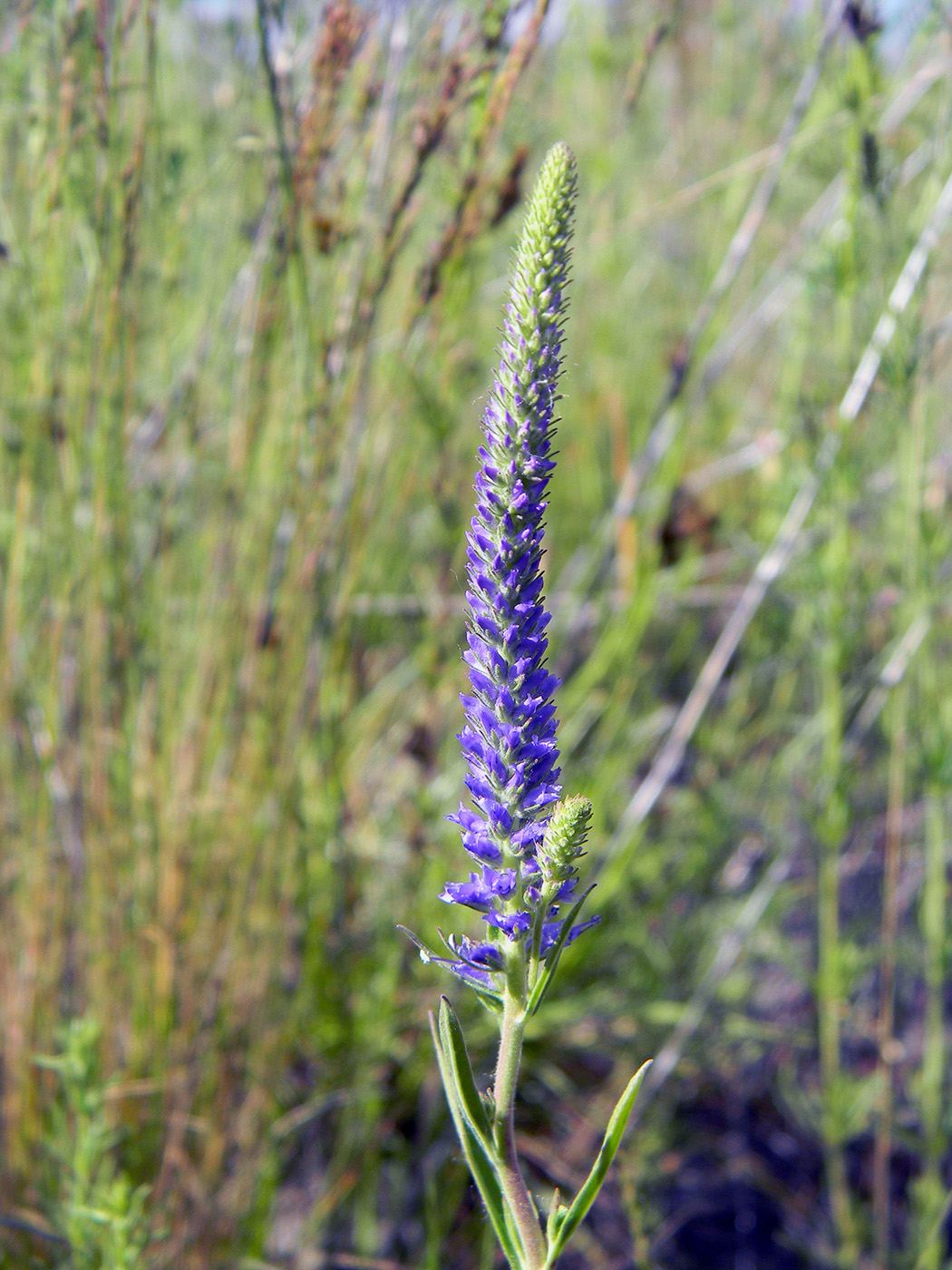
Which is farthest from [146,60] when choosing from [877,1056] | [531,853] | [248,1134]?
[877,1056]

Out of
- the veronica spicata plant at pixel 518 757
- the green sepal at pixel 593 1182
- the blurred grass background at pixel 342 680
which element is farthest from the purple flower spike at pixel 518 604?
the blurred grass background at pixel 342 680

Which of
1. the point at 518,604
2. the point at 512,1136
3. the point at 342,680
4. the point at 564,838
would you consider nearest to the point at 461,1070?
the point at 512,1136

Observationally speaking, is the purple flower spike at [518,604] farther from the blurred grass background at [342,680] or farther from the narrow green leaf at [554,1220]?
the blurred grass background at [342,680]

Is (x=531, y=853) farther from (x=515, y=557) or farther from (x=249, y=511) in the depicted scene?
(x=249, y=511)

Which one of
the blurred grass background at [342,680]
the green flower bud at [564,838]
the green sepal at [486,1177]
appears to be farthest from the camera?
the blurred grass background at [342,680]

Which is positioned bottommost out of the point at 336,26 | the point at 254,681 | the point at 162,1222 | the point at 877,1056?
the point at 877,1056

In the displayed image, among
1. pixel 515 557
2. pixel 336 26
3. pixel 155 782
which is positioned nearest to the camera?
pixel 515 557

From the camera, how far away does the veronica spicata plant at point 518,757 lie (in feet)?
2.71

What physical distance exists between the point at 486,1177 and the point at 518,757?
47cm

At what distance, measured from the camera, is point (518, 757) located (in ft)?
2.92

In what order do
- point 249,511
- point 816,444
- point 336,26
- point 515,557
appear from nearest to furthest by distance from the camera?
1. point 515,557
2. point 336,26
3. point 249,511
4. point 816,444

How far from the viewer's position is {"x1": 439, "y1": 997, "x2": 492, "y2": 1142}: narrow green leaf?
35.4 inches

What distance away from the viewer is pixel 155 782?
192 centimetres

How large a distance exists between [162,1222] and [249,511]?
1.43m
